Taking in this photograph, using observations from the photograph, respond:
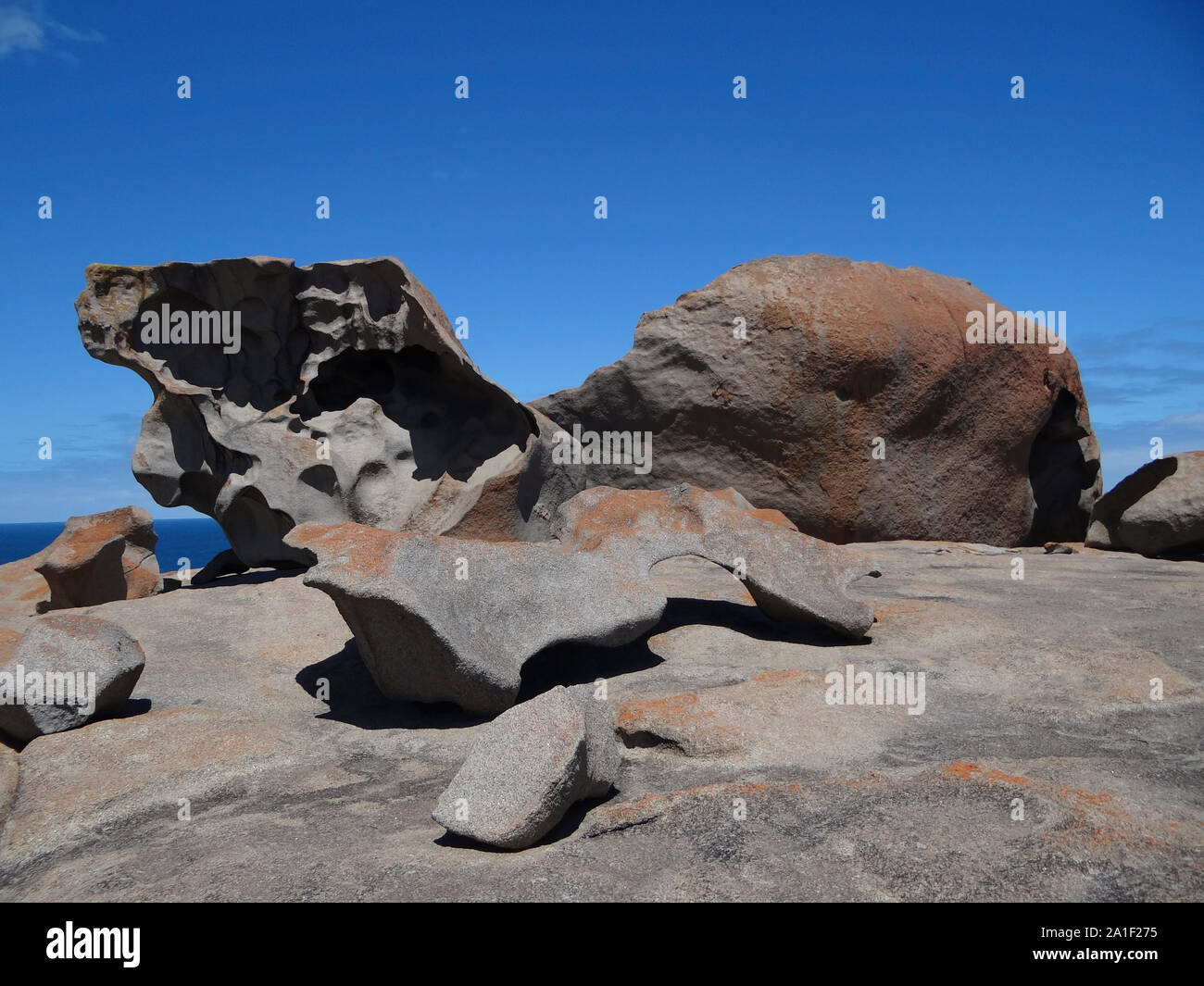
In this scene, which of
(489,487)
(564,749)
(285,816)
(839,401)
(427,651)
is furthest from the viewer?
(839,401)

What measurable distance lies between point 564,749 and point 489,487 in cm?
407

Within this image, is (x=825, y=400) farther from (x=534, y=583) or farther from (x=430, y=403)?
(x=534, y=583)

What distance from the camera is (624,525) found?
529 cm

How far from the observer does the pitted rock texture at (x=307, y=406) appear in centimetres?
727

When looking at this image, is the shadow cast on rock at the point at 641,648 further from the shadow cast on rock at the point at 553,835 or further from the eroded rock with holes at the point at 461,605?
the shadow cast on rock at the point at 553,835

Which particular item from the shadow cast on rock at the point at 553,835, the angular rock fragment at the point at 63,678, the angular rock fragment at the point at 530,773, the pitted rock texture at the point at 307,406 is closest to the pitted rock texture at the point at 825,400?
the pitted rock texture at the point at 307,406

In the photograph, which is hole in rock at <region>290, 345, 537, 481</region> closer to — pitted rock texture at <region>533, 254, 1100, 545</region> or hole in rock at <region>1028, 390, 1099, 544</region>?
pitted rock texture at <region>533, 254, 1100, 545</region>

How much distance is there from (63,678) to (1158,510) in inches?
308

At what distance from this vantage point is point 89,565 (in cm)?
680

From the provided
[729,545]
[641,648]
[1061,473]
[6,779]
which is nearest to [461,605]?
[641,648]

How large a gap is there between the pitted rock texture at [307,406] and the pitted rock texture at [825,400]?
4.58 ft

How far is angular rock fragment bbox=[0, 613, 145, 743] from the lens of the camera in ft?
13.0
